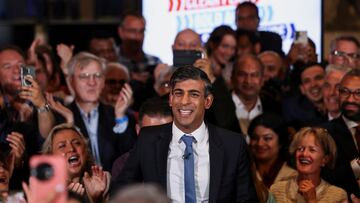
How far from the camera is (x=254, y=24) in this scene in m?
10.9

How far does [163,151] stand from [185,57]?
1773mm

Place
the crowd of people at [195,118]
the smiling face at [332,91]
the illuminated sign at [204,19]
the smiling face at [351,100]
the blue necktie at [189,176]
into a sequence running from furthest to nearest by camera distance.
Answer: the illuminated sign at [204,19] < the smiling face at [332,91] < the smiling face at [351,100] < the crowd of people at [195,118] < the blue necktie at [189,176]

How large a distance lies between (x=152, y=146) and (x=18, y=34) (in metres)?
10.6

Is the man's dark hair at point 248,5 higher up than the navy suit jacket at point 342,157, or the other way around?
the man's dark hair at point 248,5

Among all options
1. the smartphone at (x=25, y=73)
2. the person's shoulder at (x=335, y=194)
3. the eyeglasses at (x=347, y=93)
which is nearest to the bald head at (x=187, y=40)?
the eyeglasses at (x=347, y=93)

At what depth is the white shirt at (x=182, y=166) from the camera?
285 inches

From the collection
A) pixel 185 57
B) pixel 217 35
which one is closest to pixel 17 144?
pixel 185 57

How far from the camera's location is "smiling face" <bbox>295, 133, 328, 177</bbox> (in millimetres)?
8188

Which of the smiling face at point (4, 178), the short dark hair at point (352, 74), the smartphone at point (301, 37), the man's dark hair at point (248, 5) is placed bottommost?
the smiling face at point (4, 178)

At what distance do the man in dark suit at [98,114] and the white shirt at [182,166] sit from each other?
170cm

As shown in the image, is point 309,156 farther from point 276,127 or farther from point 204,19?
point 204,19

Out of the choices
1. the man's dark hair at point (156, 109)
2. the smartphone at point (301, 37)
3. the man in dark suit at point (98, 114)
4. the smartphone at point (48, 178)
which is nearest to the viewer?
the smartphone at point (48, 178)

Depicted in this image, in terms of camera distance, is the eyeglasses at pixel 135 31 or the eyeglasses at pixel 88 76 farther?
the eyeglasses at pixel 135 31

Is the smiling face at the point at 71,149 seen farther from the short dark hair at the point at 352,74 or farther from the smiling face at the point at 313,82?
the smiling face at the point at 313,82
